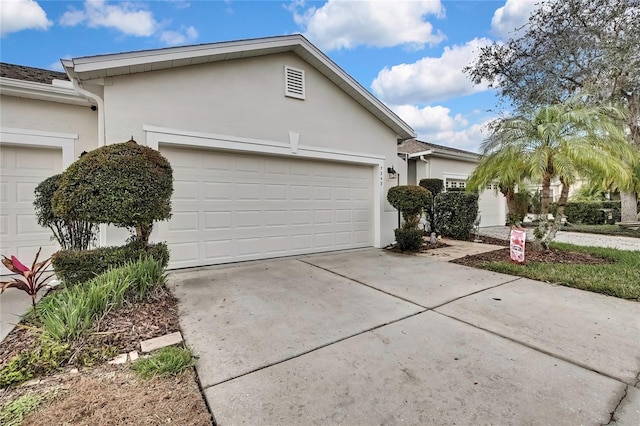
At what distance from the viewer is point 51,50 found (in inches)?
286

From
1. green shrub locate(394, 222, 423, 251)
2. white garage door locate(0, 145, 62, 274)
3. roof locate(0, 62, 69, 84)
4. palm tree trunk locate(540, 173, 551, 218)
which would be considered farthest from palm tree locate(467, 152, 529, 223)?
roof locate(0, 62, 69, 84)

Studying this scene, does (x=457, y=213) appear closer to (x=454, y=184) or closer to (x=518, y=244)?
(x=518, y=244)

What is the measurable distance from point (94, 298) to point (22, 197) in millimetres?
3736

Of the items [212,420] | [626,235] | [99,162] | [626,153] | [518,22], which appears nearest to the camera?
[212,420]

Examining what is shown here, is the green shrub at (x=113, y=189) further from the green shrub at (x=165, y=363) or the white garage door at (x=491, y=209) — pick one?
the white garage door at (x=491, y=209)

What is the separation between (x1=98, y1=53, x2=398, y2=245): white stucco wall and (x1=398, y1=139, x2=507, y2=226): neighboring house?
10.3ft

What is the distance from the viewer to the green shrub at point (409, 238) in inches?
305

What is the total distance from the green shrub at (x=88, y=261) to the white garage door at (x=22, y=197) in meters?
2.12

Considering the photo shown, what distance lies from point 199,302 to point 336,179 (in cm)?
478

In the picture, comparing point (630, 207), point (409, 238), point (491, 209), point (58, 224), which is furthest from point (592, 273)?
point (630, 207)

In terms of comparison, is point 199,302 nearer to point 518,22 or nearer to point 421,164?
point 421,164

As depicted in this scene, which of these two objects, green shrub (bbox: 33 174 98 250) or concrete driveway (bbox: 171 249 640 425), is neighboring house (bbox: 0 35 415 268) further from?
concrete driveway (bbox: 171 249 640 425)

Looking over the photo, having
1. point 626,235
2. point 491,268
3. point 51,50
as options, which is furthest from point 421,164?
point 51,50

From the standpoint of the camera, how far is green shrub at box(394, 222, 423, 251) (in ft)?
25.4
